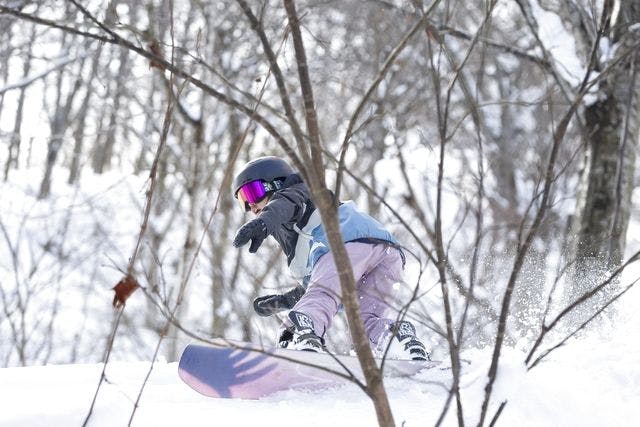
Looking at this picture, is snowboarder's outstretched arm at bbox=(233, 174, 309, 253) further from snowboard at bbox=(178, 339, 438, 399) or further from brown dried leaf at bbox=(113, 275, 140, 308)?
brown dried leaf at bbox=(113, 275, 140, 308)

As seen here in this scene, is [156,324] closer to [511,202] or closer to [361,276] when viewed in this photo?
[511,202]

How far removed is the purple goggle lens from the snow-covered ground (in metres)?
1.21

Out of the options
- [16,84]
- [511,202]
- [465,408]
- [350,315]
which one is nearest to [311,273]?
[465,408]

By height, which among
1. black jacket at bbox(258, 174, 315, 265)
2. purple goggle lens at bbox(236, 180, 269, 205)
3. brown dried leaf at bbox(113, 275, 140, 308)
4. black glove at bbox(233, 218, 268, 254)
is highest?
purple goggle lens at bbox(236, 180, 269, 205)

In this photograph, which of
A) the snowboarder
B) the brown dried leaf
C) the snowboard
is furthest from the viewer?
the snowboarder

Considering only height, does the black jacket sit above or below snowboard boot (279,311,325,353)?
above

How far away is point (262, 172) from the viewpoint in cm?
389

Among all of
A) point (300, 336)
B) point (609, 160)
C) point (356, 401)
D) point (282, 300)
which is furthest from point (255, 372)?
point (609, 160)

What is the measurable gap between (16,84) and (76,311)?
20.8 ft

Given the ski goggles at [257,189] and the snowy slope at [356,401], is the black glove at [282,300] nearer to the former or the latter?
the ski goggles at [257,189]

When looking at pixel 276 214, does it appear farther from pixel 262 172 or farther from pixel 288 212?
pixel 262 172

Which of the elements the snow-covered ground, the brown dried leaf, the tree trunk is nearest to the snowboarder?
the snow-covered ground

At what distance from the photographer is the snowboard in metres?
2.84

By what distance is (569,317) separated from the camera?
4.02 meters
